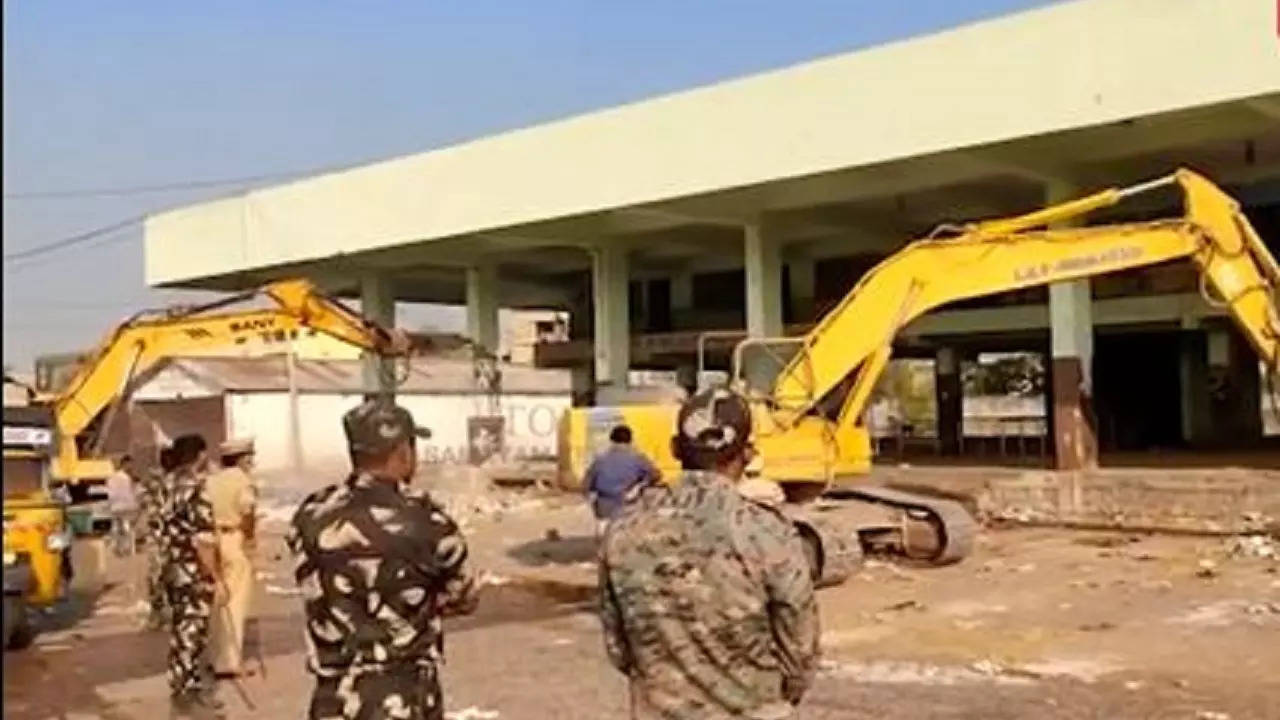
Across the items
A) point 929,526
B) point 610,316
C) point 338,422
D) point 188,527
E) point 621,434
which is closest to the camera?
point 188,527

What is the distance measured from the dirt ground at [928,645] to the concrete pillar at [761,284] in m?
12.7

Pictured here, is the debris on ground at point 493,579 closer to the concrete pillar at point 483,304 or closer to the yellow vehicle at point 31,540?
the yellow vehicle at point 31,540

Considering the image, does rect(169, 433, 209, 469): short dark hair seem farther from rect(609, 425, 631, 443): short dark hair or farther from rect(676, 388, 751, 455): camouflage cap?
rect(609, 425, 631, 443): short dark hair

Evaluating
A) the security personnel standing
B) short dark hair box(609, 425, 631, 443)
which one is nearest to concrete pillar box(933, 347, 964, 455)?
short dark hair box(609, 425, 631, 443)

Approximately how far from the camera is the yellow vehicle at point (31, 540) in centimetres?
1435

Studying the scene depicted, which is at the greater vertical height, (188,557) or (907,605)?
(188,557)

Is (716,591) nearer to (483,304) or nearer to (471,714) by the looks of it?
(471,714)

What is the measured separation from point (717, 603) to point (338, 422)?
46.6 meters

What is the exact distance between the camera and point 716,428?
4621 mm

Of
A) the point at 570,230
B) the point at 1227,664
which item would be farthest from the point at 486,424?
the point at 1227,664

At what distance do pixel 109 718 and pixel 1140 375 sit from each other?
3689 centimetres

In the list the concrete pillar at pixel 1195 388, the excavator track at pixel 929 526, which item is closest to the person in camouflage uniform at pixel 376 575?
the excavator track at pixel 929 526

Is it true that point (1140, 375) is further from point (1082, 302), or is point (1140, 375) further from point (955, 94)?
point (955, 94)

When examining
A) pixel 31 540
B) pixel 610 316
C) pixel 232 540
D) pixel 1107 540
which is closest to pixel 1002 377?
pixel 610 316
